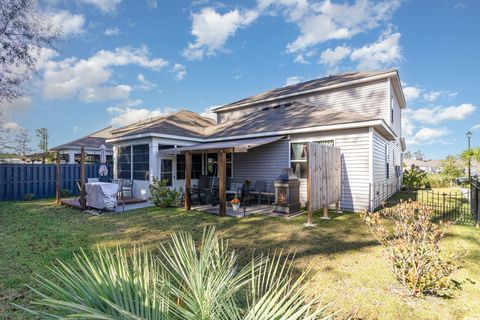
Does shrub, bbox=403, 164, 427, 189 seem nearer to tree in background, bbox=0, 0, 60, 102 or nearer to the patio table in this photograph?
the patio table

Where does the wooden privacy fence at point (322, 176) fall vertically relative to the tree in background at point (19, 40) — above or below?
below

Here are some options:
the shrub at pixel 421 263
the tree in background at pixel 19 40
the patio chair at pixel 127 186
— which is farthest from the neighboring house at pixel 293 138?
the shrub at pixel 421 263

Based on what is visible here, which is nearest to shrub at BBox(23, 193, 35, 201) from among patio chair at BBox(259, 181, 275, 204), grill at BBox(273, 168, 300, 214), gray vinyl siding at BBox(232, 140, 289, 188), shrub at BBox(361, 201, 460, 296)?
gray vinyl siding at BBox(232, 140, 289, 188)

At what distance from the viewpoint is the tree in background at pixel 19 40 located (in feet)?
32.0

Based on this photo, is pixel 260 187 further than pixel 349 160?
Yes

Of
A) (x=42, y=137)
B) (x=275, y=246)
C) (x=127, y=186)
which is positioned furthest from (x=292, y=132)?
(x=42, y=137)

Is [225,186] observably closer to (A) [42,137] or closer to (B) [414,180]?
(B) [414,180]

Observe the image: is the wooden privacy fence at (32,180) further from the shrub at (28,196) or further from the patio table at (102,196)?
the patio table at (102,196)

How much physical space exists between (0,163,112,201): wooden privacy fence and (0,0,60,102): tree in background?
14.5 ft

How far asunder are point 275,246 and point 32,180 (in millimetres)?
14495

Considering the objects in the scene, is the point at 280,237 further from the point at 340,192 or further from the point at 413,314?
the point at 340,192

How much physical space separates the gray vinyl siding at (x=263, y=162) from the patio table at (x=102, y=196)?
580 centimetres

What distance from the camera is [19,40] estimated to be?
10.1 metres

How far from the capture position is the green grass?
11.0 feet
